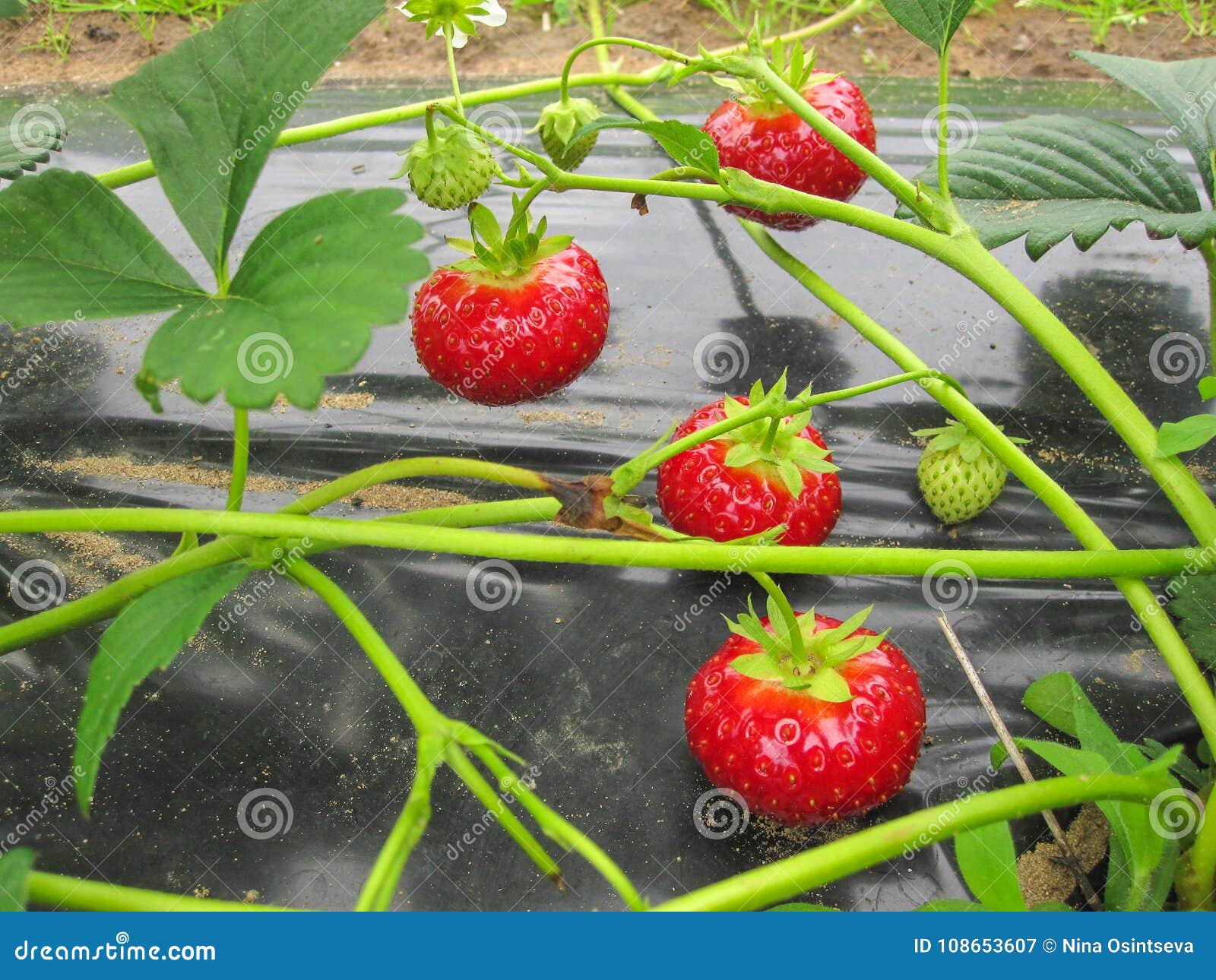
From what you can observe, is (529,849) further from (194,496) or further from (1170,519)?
(1170,519)

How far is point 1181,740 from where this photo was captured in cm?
90

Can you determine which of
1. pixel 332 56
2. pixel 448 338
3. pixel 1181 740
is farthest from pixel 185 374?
pixel 1181 740

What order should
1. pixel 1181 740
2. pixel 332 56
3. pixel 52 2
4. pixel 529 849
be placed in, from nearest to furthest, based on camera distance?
pixel 529 849 < pixel 332 56 < pixel 1181 740 < pixel 52 2

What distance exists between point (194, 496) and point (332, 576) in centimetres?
23

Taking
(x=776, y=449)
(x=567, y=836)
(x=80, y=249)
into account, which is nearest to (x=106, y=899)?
(x=567, y=836)

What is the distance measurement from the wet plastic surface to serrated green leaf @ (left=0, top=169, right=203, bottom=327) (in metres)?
0.42

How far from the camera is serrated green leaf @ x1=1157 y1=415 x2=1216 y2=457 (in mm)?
752

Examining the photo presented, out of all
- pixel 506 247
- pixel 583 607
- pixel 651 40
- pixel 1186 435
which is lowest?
pixel 583 607

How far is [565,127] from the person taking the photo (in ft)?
3.37

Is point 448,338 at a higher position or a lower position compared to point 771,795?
higher

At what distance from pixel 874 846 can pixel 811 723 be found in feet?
0.63

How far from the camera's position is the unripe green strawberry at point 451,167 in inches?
36.9

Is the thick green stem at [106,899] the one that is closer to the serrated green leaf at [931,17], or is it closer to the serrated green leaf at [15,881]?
the serrated green leaf at [15,881]

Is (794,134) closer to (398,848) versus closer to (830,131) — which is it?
(830,131)
